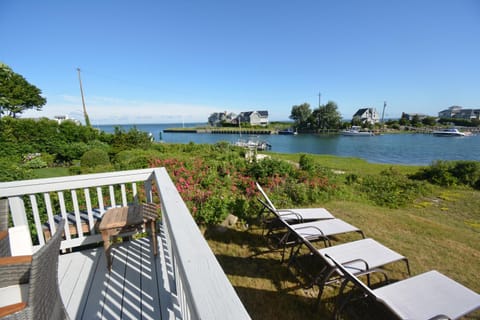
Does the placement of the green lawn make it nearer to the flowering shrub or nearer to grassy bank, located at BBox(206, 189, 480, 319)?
grassy bank, located at BBox(206, 189, 480, 319)

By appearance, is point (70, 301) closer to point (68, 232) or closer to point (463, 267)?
point (68, 232)

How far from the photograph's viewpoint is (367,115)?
58.0 meters

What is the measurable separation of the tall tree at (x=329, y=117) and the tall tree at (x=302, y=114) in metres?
3.18

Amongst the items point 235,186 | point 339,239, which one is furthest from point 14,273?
point 235,186

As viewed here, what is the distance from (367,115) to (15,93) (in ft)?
234

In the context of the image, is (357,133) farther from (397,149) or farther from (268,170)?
(268,170)

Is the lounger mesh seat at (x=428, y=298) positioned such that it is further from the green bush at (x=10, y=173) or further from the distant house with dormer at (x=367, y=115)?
the distant house with dormer at (x=367, y=115)

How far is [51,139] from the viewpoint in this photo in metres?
11.9

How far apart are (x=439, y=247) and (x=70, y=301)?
512 centimetres

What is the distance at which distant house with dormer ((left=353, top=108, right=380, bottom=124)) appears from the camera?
57188 mm

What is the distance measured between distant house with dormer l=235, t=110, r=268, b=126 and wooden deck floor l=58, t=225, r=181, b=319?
60.0 meters

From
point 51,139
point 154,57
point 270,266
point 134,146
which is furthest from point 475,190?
point 51,139

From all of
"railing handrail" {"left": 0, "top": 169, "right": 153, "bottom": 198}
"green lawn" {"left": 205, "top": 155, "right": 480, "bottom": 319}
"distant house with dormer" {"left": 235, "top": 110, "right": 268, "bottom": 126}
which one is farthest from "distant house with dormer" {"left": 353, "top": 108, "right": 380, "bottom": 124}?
"railing handrail" {"left": 0, "top": 169, "right": 153, "bottom": 198}

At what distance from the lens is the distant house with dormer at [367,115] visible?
57.2 metres
